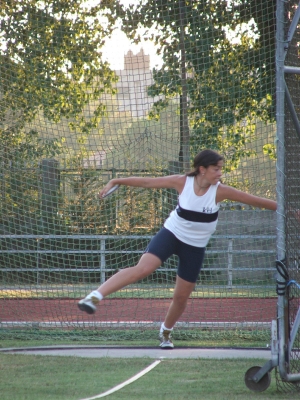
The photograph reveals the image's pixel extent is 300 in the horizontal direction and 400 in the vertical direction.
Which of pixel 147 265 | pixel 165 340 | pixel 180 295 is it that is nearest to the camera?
pixel 147 265

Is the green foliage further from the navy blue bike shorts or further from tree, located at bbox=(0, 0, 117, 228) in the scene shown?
the navy blue bike shorts

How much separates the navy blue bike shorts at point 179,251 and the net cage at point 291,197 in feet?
2.56

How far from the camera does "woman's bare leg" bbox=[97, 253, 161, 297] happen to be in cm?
519

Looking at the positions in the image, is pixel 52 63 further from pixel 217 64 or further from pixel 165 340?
pixel 165 340

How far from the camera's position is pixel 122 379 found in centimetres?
564

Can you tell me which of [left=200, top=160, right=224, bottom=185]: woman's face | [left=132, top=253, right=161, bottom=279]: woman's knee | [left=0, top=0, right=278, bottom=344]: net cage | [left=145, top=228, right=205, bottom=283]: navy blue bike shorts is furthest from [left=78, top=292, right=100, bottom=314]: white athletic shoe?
[left=0, top=0, right=278, bottom=344]: net cage

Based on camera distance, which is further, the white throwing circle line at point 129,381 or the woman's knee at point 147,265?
the woman's knee at point 147,265

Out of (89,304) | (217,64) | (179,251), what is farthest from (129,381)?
(217,64)

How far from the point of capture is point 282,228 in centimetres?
537

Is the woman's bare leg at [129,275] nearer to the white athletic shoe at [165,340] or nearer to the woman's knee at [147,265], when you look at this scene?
the woman's knee at [147,265]

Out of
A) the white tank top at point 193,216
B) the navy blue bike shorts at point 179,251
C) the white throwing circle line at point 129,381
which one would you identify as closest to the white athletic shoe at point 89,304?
the white throwing circle line at point 129,381

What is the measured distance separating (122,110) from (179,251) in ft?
13.4

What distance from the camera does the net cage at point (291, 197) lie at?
5.32 metres

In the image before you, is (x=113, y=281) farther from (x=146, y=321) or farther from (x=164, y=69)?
(x=164, y=69)
